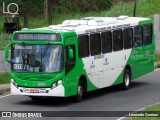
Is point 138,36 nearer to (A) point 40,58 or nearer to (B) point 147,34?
(B) point 147,34

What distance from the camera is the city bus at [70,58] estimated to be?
2286 centimetres

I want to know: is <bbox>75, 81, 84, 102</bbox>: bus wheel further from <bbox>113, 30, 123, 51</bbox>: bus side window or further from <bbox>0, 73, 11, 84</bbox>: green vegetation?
<bbox>0, 73, 11, 84</bbox>: green vegetation

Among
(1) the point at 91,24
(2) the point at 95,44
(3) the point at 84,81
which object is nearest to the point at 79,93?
(3) the point at 84,81

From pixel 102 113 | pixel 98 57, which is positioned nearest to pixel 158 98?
pixel 98 57

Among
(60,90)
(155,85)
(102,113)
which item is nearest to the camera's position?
(102,113)

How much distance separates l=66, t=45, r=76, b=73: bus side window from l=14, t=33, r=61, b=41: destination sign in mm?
517

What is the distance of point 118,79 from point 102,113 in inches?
246

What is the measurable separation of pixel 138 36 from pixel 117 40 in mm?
2014

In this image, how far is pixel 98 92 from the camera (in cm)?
2703

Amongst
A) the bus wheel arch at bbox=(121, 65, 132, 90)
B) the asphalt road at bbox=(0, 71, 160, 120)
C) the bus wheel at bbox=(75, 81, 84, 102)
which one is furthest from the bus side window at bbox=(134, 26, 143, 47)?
the bus wheel at bbox=(75, 81, 84, 102)

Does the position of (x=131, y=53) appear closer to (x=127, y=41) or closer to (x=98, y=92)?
(x=127, y=41)

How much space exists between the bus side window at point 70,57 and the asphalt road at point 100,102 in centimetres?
132

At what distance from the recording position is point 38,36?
23.2 m

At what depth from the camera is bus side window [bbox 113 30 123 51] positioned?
26.8 meters
